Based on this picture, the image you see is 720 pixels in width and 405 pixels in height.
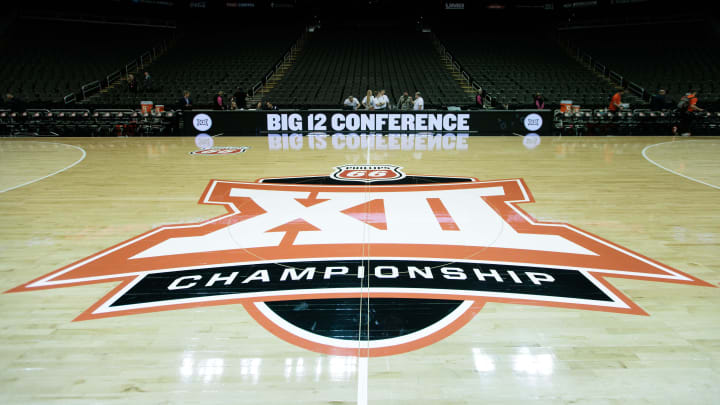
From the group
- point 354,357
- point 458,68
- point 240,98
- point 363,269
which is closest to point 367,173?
point 363,269

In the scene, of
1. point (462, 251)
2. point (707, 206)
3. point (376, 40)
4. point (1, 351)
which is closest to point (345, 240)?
point (462, 251)

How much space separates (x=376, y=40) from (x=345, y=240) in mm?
22058

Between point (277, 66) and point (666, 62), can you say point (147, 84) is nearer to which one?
point (277, 66)

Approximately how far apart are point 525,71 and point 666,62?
7.04 meters

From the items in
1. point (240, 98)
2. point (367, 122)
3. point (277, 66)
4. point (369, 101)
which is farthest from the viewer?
point (277, 66)

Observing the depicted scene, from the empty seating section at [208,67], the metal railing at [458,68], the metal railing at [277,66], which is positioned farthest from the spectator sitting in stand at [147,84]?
the metal railing at [458,68]

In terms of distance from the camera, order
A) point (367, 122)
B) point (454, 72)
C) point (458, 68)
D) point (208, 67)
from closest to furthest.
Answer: point (367, 122), point (208, 67), point (454, 72), point (458, 68)

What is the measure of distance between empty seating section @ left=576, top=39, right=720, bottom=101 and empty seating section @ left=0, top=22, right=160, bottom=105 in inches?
966

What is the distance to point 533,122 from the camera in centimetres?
1237

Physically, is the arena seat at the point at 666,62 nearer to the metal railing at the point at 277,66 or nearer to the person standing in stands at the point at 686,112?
the person standing in stands at the point at 686,112

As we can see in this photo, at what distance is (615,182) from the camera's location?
609 cm

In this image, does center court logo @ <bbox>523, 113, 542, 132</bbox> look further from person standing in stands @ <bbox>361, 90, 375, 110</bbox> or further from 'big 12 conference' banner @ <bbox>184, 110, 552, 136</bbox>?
person standing in stands @ <bbox>361, 90, 375, 110</bbox>

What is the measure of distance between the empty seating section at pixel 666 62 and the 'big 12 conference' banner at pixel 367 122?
880cm

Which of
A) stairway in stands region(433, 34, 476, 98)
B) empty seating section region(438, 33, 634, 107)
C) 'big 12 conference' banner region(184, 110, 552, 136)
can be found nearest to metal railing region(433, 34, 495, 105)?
stairway in stands region(433, 34, 476, 98)
